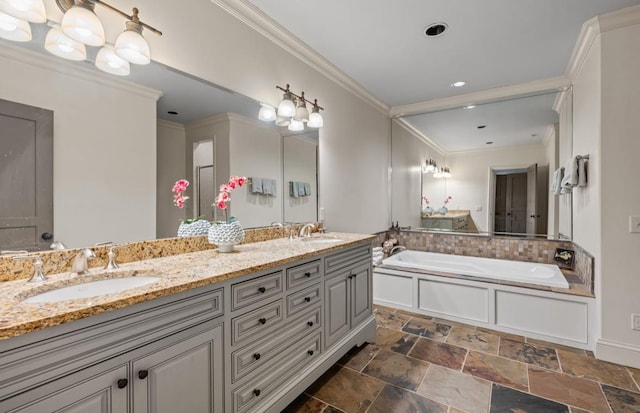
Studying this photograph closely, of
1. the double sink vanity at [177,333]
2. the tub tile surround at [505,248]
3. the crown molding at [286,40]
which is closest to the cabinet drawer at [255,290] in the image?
the double sink vanity at [177,333]

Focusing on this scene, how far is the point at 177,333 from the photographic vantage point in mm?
1129

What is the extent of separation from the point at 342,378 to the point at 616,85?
2.95 meters

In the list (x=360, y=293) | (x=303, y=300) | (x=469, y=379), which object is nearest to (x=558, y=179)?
(x=469, y=379)

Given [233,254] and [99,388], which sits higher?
[233,254]

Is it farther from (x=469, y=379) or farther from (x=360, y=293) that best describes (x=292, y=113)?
(x=469, y=379)

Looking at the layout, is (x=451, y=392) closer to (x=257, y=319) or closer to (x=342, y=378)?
(x=342, y=378)

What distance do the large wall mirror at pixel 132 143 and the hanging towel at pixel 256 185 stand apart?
1.7 inches

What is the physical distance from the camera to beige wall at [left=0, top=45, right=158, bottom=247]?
127 centimetres

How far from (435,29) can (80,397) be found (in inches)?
120

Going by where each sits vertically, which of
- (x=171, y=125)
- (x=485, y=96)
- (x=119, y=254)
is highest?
(x=485, y=96)

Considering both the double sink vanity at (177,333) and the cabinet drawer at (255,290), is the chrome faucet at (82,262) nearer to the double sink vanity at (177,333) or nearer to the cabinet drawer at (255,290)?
the double sink vanity at (177,333)

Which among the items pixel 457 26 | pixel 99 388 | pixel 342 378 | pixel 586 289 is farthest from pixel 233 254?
pixel 586 289

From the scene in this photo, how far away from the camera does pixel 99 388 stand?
36.2 inches

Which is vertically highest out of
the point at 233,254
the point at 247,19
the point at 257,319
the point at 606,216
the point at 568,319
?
the point at 247,19
